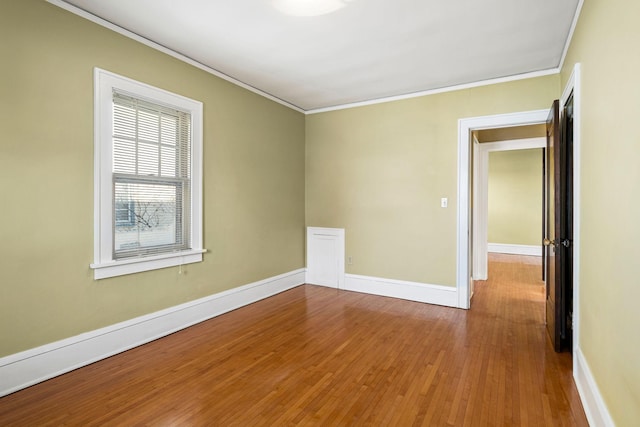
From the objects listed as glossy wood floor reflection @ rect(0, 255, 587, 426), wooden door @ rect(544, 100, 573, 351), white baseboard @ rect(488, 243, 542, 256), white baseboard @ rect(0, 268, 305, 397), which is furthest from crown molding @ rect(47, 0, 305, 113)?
white baseboard @ rect(488, 243, 542, 256)

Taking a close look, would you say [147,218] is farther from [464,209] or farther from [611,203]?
[464,209]

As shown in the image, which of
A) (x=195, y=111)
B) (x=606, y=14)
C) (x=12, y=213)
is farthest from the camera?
(x=195, y=111)

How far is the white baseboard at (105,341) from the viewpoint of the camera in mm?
2230

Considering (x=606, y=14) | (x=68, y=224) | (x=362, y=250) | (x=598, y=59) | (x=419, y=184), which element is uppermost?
(x=606, y=14)

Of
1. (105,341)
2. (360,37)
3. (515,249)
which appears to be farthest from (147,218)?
(515,249)

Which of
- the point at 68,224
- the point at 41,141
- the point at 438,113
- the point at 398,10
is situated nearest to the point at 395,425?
the point at 68,224

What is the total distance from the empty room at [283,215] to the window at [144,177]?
2 cm

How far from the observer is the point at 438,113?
4.14 meters

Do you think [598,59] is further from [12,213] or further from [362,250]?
[12,213]

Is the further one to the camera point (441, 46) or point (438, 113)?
point (438, 113)

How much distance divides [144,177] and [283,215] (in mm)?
2078

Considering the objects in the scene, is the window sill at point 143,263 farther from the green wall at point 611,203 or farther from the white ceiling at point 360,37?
the green wall at point 611,203

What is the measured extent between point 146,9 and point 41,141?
4.01 feet

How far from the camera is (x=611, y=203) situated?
1.68 m
